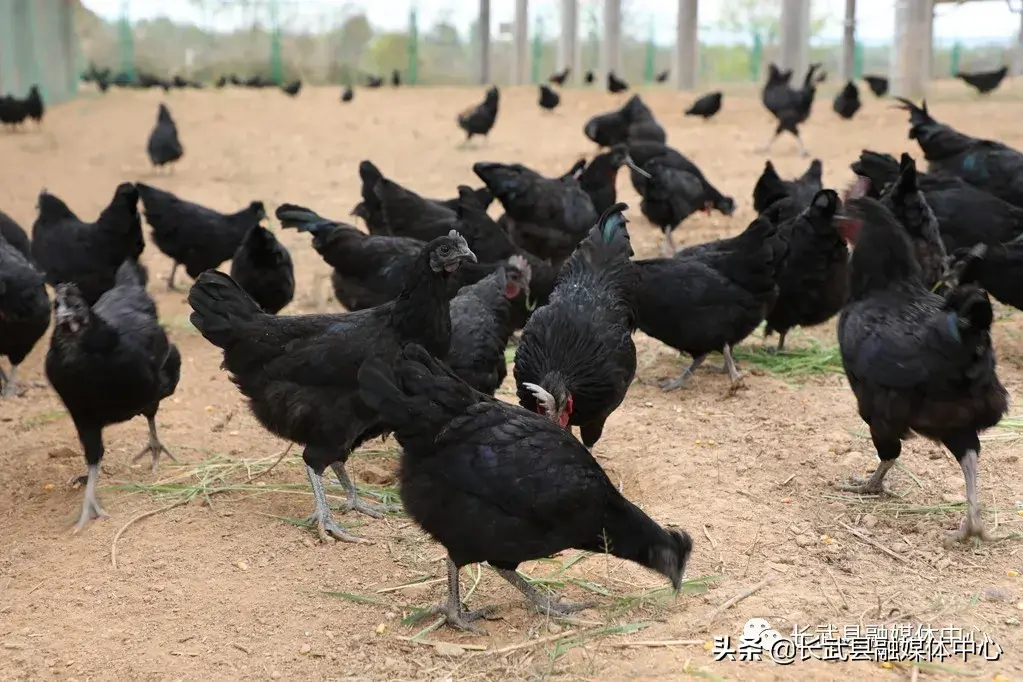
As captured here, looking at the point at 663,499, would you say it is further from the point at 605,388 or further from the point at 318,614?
the point at 318,614

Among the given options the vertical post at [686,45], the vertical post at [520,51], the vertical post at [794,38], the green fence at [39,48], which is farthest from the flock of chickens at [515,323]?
the vertical post at [520,51]

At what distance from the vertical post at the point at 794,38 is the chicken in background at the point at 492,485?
19.2 m

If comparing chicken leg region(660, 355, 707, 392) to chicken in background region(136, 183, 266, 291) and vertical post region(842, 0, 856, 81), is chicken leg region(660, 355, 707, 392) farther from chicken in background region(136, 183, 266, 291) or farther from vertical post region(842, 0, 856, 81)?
vertical post region(842, 0, 856, 81)

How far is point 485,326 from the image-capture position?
5.66 m

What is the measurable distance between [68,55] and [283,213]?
27.9 metres

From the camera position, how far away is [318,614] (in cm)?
380

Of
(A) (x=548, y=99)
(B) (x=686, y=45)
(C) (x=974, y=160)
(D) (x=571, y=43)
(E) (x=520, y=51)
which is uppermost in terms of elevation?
(D) (x=571, y=43)

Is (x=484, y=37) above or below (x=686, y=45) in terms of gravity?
above

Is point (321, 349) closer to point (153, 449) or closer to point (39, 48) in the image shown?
point (153, 449)

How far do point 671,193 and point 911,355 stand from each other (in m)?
6.43

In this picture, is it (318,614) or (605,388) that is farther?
(605,388)

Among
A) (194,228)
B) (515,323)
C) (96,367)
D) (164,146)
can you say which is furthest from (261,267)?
(164,146)

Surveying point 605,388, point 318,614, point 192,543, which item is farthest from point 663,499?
point 192,543

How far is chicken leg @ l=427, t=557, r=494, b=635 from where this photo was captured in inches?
145
